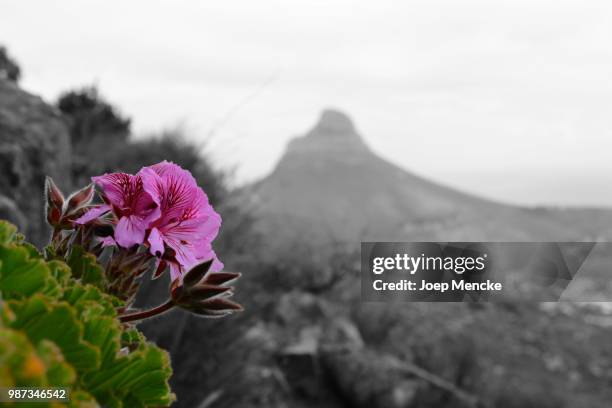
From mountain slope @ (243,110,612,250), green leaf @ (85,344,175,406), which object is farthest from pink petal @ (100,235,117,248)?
mountain slope @ (243,110,612,250)

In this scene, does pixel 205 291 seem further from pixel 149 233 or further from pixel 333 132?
pixel 333 132

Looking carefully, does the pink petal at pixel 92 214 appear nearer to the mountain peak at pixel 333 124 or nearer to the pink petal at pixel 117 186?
the pink petal at pixel 117 186

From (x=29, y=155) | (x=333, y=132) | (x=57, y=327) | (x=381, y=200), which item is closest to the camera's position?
(x=57, y=327)

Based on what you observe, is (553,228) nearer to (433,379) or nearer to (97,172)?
(433,379)

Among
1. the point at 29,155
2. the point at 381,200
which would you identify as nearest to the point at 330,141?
the point at 381,200

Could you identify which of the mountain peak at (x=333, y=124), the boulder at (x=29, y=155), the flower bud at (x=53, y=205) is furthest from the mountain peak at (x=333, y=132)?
the flower bud at (x=53, y=205)

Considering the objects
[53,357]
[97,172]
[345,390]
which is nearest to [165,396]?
[53,357]

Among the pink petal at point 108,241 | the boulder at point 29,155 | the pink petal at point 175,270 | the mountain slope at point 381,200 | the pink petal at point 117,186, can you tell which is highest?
the pink petal at point 117,186
